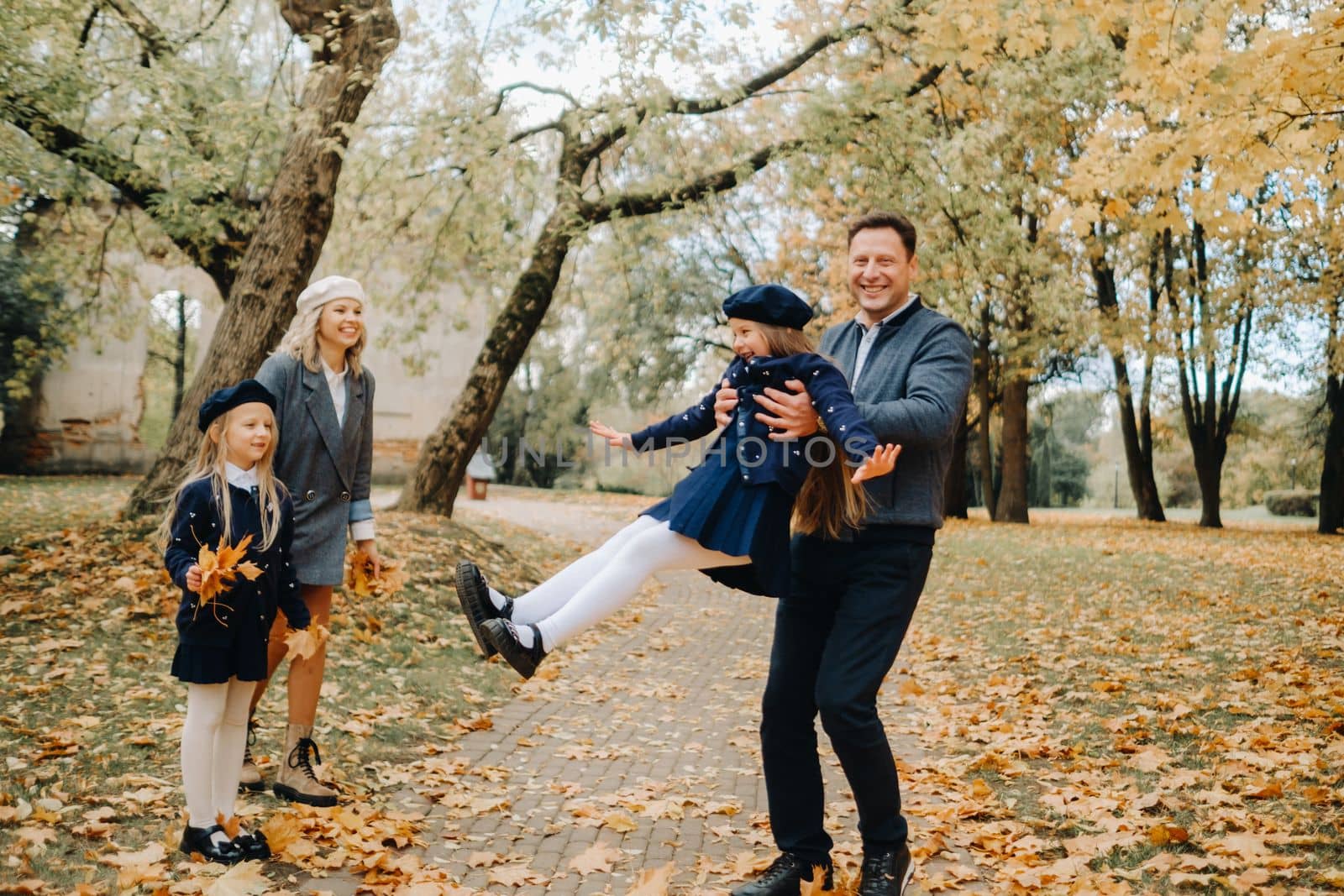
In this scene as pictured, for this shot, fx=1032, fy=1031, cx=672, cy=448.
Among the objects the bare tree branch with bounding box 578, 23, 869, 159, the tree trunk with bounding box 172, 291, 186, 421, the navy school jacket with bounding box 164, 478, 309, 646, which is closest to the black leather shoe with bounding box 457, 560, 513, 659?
the navy school jacket with bounding box 164, 478, 309, 646

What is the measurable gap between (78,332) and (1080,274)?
1971 cm

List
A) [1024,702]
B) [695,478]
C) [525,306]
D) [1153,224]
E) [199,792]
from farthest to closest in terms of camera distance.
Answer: [525,306] → [1153,224] → [1024,702] → [199,792] → [695,478]

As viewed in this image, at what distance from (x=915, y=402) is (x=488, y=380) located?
10354 mm

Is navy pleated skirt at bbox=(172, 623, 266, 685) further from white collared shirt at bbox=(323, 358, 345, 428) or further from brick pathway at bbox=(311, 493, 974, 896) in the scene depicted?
white collared shirt at bbox=(323, 358, 345, 428)

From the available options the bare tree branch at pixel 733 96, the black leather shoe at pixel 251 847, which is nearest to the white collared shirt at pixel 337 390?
the black leather shoe at pixel 251 847

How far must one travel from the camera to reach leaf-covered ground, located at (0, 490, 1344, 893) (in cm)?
387

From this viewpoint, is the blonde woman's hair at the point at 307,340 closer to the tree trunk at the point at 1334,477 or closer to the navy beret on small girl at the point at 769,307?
the navy beret on small girl at the point at 769,307

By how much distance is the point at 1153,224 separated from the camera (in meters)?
8.48

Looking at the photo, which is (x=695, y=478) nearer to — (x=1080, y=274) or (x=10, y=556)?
(x=10, y=556)

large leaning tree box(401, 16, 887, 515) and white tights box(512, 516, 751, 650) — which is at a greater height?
large leaning tree box(401, 16, 887, 515)

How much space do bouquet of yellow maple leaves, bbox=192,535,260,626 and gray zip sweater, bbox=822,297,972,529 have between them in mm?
2204

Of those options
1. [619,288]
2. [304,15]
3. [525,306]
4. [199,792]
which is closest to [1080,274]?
[619,288]

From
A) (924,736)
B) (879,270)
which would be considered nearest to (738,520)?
(879,270)

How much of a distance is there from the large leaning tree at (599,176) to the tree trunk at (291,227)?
5.87 ft
